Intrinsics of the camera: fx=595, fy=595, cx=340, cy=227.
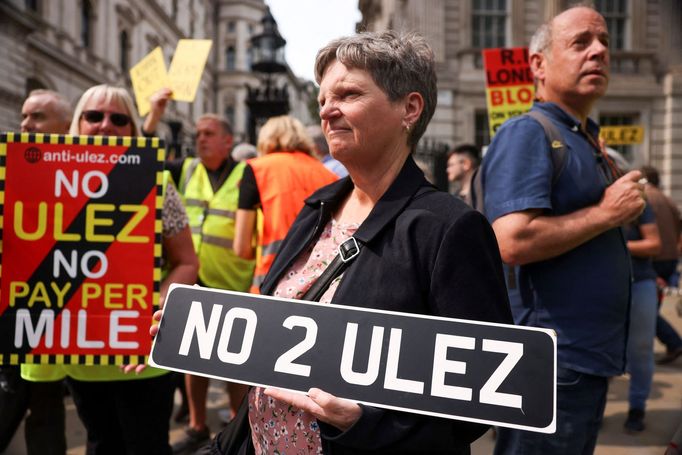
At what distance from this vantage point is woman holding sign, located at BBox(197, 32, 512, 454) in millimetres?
1320

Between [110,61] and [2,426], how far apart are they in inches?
1256

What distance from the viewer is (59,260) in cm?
220

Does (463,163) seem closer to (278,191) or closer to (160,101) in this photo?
(278,191)

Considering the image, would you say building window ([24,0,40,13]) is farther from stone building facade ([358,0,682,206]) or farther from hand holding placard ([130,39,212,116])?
hand holding placard ([130,39,212,116])

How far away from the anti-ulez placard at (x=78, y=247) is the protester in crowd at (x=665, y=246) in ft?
15.4

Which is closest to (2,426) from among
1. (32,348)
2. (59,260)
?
(32,348)

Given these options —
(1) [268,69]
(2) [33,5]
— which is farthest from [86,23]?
(1) [268,69]

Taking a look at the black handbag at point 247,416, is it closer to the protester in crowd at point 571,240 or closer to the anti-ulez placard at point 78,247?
the anti-ulez placard at point 78,247

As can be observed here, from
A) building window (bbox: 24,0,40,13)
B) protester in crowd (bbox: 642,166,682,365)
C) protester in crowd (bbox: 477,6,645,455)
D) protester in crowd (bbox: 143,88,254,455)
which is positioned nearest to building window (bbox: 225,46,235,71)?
building window (bbox: 24,0,40,13)

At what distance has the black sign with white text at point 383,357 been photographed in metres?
1.25

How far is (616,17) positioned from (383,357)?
1779cm

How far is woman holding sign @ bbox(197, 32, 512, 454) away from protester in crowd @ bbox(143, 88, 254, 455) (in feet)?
8.24

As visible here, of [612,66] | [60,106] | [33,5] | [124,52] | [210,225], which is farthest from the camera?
[124,52]

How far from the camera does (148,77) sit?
4.23m
